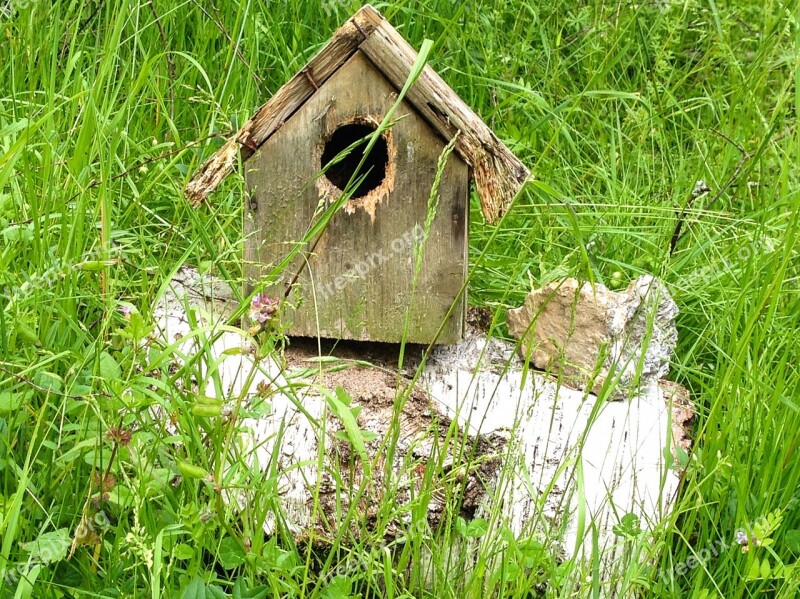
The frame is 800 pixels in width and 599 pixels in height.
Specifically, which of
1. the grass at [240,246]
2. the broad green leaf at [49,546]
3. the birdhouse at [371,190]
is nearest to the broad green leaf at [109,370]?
the grass at [240,246]

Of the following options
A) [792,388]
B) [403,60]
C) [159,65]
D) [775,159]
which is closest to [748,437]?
[792,388]

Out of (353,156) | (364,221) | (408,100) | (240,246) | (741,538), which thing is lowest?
(741,538)

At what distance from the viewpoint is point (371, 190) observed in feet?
9.59

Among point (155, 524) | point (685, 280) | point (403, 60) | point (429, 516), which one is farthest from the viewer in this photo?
point (685, 280)

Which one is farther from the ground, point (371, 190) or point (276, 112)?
point (276, 112)

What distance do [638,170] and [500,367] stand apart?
4.16 feet

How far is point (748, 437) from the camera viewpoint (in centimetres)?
260

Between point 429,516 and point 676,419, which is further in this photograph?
point 676,419

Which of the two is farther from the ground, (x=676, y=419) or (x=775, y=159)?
(x=775, y=159)

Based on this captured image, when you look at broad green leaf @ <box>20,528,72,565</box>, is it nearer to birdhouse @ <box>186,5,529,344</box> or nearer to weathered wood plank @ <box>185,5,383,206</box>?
birdhouse @ <box>186,5,529,344</box>

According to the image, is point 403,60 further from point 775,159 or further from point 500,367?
point 775,159

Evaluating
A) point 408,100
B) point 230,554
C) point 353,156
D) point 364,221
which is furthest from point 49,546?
point 353,156

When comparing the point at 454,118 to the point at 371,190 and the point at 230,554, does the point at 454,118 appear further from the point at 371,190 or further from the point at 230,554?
the point at 230,554

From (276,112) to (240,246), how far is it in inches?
19.1
